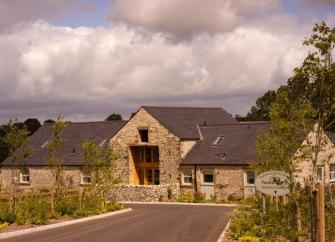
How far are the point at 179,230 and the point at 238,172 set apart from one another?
18385mm

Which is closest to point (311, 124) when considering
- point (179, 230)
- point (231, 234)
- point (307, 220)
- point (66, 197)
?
point (307, 220)

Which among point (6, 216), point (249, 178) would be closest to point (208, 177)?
point (249, 178)

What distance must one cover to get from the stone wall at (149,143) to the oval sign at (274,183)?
2858cm

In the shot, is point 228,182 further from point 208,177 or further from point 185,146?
point 185,146

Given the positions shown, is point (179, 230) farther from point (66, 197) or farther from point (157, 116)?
point (157, 116)

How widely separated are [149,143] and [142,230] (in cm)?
2296

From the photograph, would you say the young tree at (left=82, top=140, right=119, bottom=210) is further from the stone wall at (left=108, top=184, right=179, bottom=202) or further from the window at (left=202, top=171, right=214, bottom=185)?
the window at (left=202, top=171, right=214, bottom=185)

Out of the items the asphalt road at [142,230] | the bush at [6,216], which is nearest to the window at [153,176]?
the asphalt road at [142,230]

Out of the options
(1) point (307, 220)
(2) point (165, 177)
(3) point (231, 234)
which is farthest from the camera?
(2) point (165, 177)

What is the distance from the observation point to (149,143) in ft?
150

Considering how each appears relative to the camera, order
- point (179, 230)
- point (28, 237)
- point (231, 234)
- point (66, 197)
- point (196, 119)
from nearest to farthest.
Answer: point (231, 234), point (28, 237), point (179, 230), point (66, 197), point (196, 119)

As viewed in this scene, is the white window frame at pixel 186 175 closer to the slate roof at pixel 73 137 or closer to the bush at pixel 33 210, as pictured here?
the slate roof at pixel 73 137

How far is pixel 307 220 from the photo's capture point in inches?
519

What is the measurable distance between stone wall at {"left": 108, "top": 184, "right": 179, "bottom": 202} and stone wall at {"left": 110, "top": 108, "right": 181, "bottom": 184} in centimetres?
120
